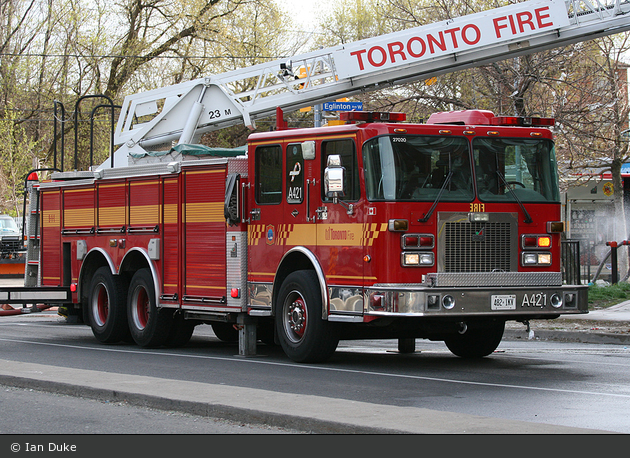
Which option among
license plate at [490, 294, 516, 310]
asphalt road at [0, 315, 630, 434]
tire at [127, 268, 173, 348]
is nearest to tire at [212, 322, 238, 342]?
asphalt road at [0, 315, 630, 434]

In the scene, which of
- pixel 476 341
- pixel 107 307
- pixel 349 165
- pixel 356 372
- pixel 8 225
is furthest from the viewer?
pixel 8 225

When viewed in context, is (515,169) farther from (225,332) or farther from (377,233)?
(225,332)

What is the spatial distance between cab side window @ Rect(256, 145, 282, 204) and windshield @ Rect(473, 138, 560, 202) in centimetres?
247

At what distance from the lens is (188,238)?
42.7 ft

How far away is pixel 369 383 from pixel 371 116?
3087mm

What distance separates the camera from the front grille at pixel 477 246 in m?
10.5

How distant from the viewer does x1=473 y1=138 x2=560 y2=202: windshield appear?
10.9m

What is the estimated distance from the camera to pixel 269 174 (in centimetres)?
1188

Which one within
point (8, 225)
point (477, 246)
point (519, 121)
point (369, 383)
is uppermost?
point (8, 225)

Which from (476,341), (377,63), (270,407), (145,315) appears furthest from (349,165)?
(145,315)

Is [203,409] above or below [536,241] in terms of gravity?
below

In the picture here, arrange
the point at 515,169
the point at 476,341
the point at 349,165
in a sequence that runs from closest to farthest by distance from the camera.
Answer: the point at 349,165 < the point at 515,169 < the point at 476,341

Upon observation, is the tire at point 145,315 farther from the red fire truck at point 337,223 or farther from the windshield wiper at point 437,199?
the windshield wiper at point 437,199

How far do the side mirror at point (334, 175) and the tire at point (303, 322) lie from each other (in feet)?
4.15
